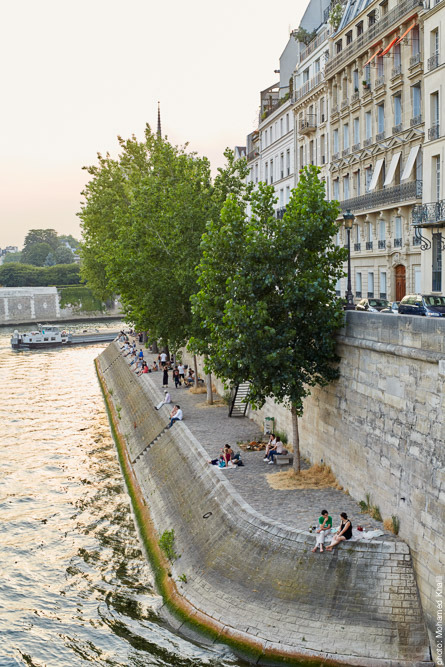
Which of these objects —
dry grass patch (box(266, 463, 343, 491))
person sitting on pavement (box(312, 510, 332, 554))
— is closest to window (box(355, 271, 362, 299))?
dry grass patch (box(266, 463, 343, 491))

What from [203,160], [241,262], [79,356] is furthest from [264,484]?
[79,356]

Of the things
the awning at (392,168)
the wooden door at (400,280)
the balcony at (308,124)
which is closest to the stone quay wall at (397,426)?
the wooden door at (400,280)

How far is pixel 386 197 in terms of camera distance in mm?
37594

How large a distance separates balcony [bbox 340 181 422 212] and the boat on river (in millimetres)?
49420

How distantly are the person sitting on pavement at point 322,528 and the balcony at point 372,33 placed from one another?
27034 mm

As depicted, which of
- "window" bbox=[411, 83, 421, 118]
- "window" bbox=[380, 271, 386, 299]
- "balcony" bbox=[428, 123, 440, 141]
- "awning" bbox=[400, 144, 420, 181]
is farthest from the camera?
"window" bbox=[380, 271, 386, 299]

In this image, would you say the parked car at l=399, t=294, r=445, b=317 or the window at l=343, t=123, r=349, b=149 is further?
the window at l=343, t=123, r=349, b=149

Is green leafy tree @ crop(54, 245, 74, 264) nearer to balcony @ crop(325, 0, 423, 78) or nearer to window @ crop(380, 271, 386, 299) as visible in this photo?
balcony @ crop(325, 0, 423, 78)

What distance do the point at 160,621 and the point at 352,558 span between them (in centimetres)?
497

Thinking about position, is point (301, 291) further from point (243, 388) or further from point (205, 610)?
point (243, 388)

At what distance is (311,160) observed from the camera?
50.4 meters

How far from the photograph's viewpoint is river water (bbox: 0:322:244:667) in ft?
51.7

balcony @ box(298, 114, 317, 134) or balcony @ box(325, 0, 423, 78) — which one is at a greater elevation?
balcony @ box(325, 0, 423, 78)

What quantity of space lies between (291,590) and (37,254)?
601 ft
